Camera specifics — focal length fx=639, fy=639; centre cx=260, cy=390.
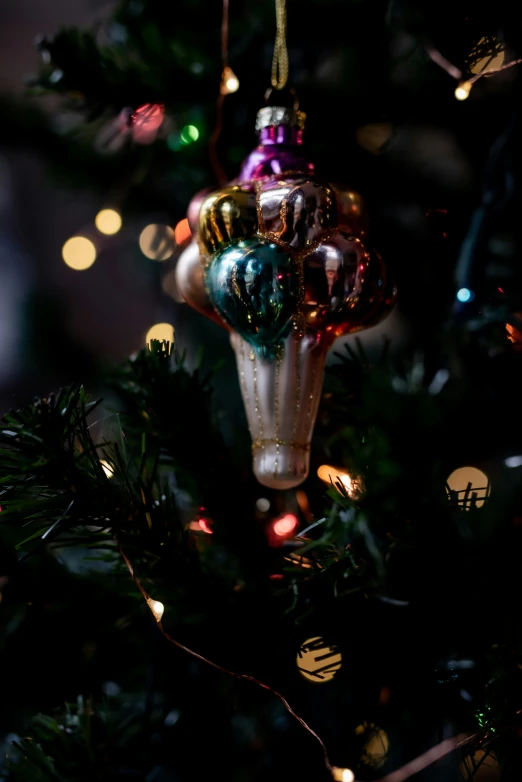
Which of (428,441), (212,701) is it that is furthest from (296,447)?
(212,701)

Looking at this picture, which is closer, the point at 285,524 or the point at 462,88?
the point at 462,88

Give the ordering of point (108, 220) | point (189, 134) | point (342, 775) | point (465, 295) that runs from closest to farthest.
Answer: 1. point (342, 775)
2. point (465, 295)
3. point (189, 134)
4. point (108, 220)

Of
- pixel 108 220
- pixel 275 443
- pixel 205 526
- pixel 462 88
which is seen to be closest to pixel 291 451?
pixel 275 443

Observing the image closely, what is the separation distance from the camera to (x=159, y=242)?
817 millimetres

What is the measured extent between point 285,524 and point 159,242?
458 mm

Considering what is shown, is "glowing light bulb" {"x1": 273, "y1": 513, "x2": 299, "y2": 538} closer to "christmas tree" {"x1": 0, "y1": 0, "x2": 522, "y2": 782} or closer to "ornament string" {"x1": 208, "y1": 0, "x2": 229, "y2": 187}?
"christmas tree" {"x1": 0, "y1": 0, "x2": 522, "y2": 782}

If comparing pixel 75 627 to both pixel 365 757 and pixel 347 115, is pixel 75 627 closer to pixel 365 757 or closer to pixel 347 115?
pixel 365 757

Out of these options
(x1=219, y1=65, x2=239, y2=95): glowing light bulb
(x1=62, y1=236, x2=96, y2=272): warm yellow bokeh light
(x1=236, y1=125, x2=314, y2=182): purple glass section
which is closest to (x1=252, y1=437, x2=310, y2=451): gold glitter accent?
(x1=236, y1=125, x2=314, y2=182): purple glass section

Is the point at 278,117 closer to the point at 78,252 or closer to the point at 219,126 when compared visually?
the point at 219,126

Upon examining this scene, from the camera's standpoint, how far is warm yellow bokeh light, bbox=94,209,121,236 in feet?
2.35

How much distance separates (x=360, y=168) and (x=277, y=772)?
46 cm

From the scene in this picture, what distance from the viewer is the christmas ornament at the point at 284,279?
32cm

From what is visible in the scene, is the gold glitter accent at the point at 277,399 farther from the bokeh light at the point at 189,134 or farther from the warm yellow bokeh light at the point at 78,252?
the warm yellow bokeh light at the point at 78,252

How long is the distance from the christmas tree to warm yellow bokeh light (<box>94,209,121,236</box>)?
121 millimetres
